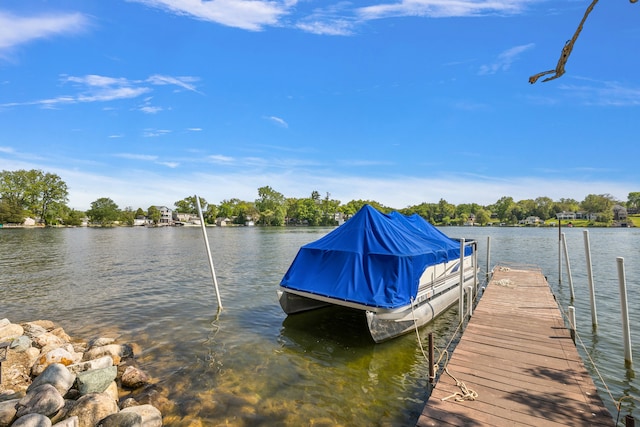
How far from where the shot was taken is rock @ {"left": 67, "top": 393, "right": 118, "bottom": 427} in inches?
212

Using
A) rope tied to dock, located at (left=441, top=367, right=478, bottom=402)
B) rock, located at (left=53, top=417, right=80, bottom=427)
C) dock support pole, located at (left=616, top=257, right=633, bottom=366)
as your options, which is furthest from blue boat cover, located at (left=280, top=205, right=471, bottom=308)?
rock, located at (left=53, top=417, right=80, bottom=427)

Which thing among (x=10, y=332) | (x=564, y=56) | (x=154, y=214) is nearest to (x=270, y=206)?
(x=154, y=214)

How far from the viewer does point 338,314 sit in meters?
12.4

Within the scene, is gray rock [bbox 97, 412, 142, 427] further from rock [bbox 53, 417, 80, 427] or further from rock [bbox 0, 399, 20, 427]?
rock [bbox 0, 399, 20, 427]

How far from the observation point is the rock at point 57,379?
6.24 metres

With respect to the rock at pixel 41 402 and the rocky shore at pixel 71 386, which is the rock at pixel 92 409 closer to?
the rocky shore at pixel 71 386

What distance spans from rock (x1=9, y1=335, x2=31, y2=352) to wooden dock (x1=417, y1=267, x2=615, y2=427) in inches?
367

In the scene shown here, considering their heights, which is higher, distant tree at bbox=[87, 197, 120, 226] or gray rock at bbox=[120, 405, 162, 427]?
distant tree at bbox=[87, 197, 120, 226]

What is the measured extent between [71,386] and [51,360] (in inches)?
61.9

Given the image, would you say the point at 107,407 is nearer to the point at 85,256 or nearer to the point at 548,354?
the point at 548,354

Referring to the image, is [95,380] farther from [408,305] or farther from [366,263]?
[408,305]

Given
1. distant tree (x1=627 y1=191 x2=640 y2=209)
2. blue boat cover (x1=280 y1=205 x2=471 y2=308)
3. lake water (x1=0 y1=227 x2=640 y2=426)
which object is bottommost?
lake water (x1=0 y1=227 x2=640 y2=426)

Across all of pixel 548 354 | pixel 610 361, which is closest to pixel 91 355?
pixel 548 354

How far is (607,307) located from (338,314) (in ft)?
39.3
